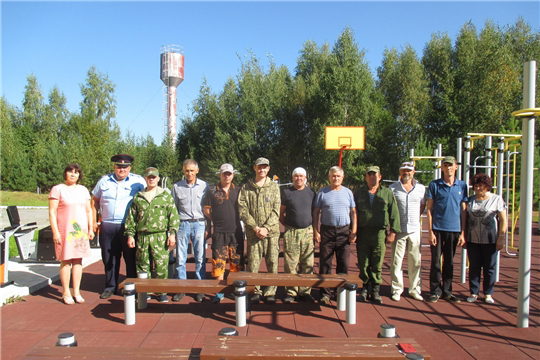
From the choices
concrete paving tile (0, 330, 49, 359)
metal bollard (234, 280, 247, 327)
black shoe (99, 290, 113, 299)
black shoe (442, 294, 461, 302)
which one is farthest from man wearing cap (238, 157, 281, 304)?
concrete paving tile (0, 330, 49, 359)

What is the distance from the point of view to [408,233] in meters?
5.24

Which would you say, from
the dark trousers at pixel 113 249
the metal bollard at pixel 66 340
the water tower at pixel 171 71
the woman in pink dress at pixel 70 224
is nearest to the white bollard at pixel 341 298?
the dark trousers at pixel 113 249

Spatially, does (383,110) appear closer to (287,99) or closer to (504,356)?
(287,99)

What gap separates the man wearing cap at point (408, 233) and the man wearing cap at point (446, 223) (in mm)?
165

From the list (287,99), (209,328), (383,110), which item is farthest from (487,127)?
(209,328)

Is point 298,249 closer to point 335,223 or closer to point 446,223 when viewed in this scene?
point 335,223

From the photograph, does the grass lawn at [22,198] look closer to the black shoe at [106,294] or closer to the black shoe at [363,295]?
the black shoe at [106,294]

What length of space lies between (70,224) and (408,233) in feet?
13.7

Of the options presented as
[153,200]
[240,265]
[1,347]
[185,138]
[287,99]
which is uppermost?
[287,99]

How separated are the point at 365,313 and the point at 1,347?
370 centimetres

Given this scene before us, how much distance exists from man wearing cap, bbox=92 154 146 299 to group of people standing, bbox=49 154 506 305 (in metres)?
0.01

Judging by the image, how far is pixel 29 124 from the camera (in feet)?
143

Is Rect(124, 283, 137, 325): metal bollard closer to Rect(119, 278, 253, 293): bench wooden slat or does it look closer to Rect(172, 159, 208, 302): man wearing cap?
Rect(119, 278, 253, 293): bench wooden slat

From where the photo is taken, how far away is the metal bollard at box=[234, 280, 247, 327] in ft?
13.8
